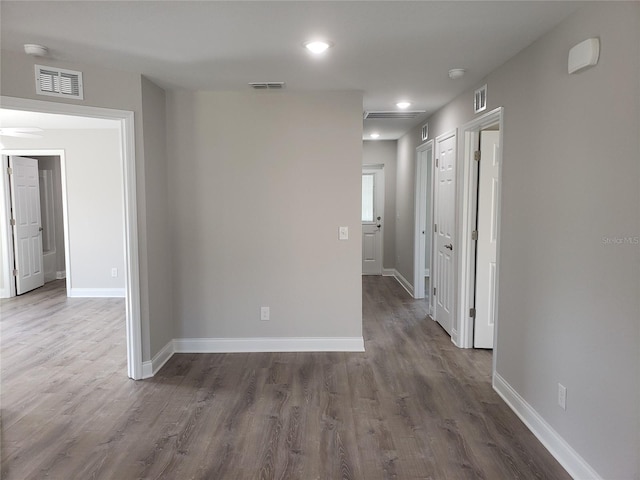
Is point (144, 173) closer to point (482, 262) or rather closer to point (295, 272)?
point (295, 272)

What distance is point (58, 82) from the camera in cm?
299

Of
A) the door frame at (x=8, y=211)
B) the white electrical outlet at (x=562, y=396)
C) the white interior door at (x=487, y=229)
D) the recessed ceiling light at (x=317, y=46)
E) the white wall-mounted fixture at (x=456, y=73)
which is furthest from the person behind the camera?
the door frame at (x=8, y=211)

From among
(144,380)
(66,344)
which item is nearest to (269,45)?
(144,380)

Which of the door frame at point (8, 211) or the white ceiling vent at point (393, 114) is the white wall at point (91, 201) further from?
the white ceiling vent at point (393, 114)

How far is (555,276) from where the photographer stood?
239cm

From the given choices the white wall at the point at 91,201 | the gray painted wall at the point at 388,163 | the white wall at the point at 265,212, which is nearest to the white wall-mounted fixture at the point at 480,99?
the white wall at the point at 265,212

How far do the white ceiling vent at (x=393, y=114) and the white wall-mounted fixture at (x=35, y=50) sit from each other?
314 centimetres

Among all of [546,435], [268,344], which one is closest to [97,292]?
[268,344]

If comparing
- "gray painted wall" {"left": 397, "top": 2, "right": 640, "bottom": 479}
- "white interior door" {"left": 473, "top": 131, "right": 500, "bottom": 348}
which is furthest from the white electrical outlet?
"white interior door" {"left": 473, "top": 131, "right": 500, "bottom": 348}

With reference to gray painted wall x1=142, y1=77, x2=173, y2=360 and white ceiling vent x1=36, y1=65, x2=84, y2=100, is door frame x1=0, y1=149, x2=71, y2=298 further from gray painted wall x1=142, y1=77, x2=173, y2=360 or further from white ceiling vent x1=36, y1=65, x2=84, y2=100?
white ceiling vent x1=36, y1=65, x2=84, y2=100

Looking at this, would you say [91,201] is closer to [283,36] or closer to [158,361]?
[158,361]

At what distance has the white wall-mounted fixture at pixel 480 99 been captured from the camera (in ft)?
11.1

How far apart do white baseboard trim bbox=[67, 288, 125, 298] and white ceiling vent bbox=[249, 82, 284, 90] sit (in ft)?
13.5

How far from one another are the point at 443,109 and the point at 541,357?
2845mm
